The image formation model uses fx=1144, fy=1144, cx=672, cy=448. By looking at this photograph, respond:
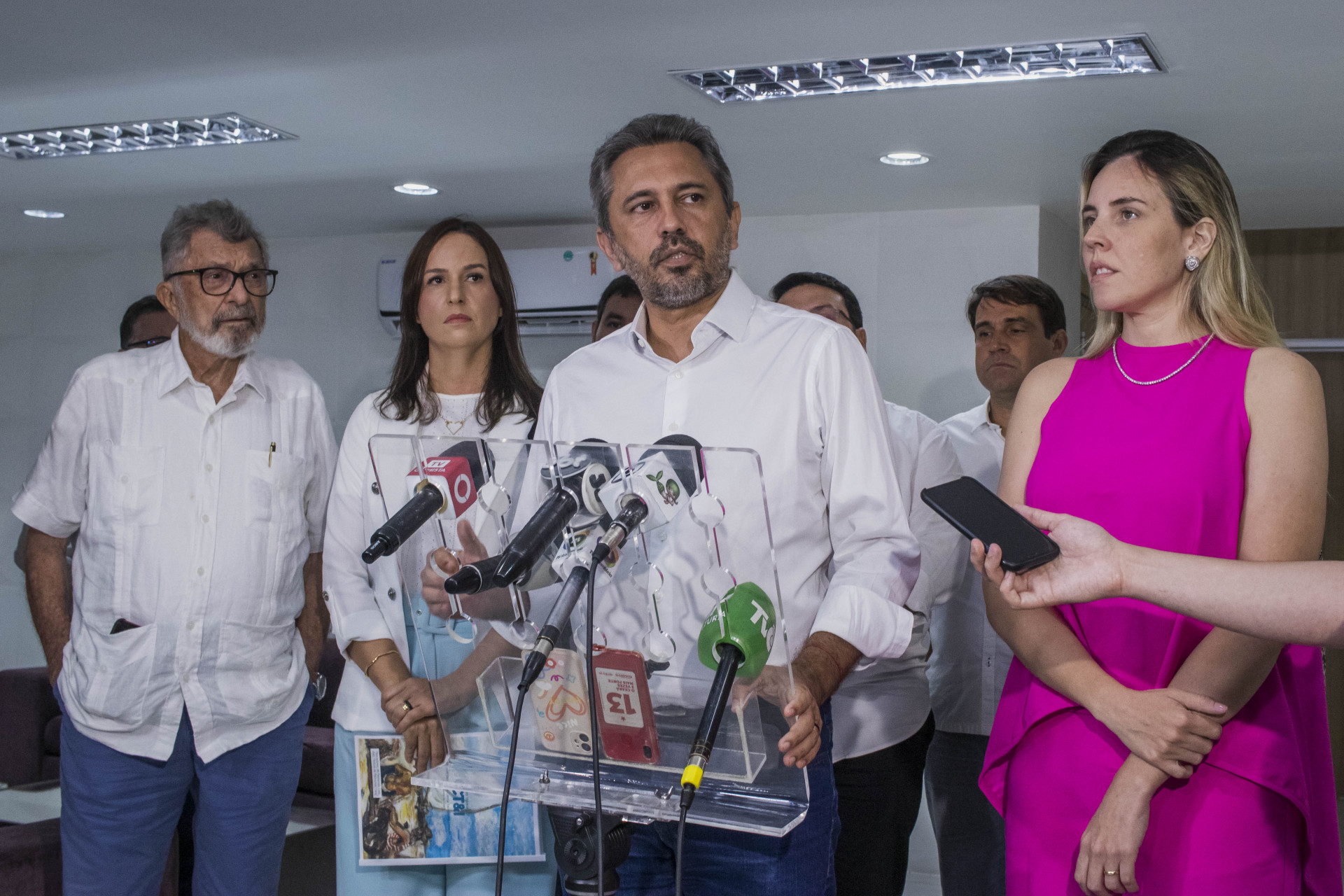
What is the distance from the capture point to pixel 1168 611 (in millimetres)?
1519

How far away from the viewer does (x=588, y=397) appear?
176 centimetres

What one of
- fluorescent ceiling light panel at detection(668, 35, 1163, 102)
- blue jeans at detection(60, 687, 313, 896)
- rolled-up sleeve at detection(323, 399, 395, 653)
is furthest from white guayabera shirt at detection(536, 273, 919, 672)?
fluorescent ceiling light panel at detection(668, 35, 1163, 102)

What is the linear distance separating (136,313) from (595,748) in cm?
318

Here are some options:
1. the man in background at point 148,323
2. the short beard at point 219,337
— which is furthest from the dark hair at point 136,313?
the short beard at point 219,337

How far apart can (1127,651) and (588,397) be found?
85 cm

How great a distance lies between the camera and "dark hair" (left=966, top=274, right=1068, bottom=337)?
10.6 ft

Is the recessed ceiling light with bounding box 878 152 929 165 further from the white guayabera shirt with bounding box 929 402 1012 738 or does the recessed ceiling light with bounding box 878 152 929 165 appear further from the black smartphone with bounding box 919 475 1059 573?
the black smartphone with bounding box 919 475 1059 573

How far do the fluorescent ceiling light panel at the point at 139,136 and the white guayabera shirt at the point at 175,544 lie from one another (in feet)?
4.89

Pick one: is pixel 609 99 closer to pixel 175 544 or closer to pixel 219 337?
pixel 219 337

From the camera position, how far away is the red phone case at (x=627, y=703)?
1128 millimetres

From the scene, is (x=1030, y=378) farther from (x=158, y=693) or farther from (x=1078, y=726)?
(x=158, y=693)

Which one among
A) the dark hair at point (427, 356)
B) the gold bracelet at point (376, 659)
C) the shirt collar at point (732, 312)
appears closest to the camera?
the shirt collar at point (732, 312)

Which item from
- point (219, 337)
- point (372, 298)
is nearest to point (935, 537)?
point (219, 337)

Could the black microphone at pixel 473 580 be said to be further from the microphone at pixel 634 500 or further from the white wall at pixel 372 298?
the white wall at pixel 372 298
